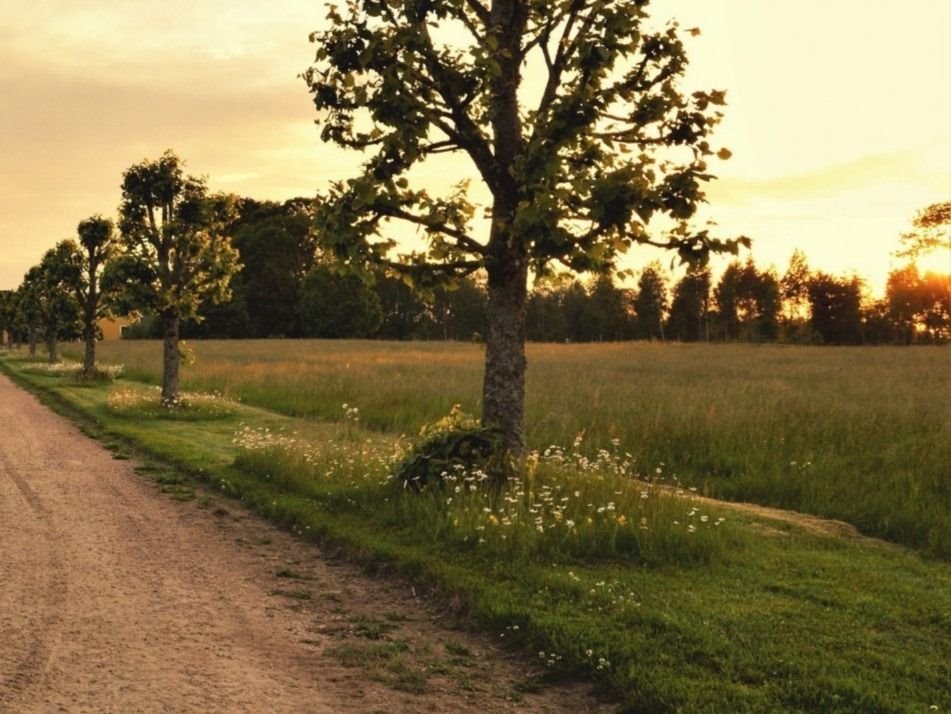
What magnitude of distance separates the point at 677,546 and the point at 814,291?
10449 cm

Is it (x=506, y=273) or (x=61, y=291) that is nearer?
(x=506, y=273)

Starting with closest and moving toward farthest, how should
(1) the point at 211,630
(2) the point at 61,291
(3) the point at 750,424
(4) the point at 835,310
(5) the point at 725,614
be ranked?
(1) the point at 211,630, (5) the point at 725,614, (3) the point at 750,424, (2) the point at 61,291, (4) the point at 835,310

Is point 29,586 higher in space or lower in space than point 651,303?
lower

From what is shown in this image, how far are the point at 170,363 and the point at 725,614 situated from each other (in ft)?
67.6

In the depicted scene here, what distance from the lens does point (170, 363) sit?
2383cm

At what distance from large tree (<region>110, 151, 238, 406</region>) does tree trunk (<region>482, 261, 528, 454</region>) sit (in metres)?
15.7

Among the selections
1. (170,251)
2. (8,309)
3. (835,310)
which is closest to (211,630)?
(170,251)

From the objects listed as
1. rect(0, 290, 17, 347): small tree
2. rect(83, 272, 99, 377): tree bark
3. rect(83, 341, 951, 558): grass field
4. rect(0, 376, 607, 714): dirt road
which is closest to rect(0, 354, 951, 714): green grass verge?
rect(0, 376, 607, 714): dirt road

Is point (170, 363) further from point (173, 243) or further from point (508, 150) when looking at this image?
point (508, 150)

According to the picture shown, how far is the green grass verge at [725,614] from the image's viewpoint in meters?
5.39

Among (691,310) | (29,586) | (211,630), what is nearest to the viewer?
(211,630)

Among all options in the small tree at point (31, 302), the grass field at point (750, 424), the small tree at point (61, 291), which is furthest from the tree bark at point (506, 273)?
the small tree at point (31, 302)

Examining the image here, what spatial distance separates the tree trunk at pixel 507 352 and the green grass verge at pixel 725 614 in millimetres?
2050

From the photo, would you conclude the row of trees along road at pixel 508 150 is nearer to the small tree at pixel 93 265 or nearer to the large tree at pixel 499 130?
the large tree at pixel 499 130
